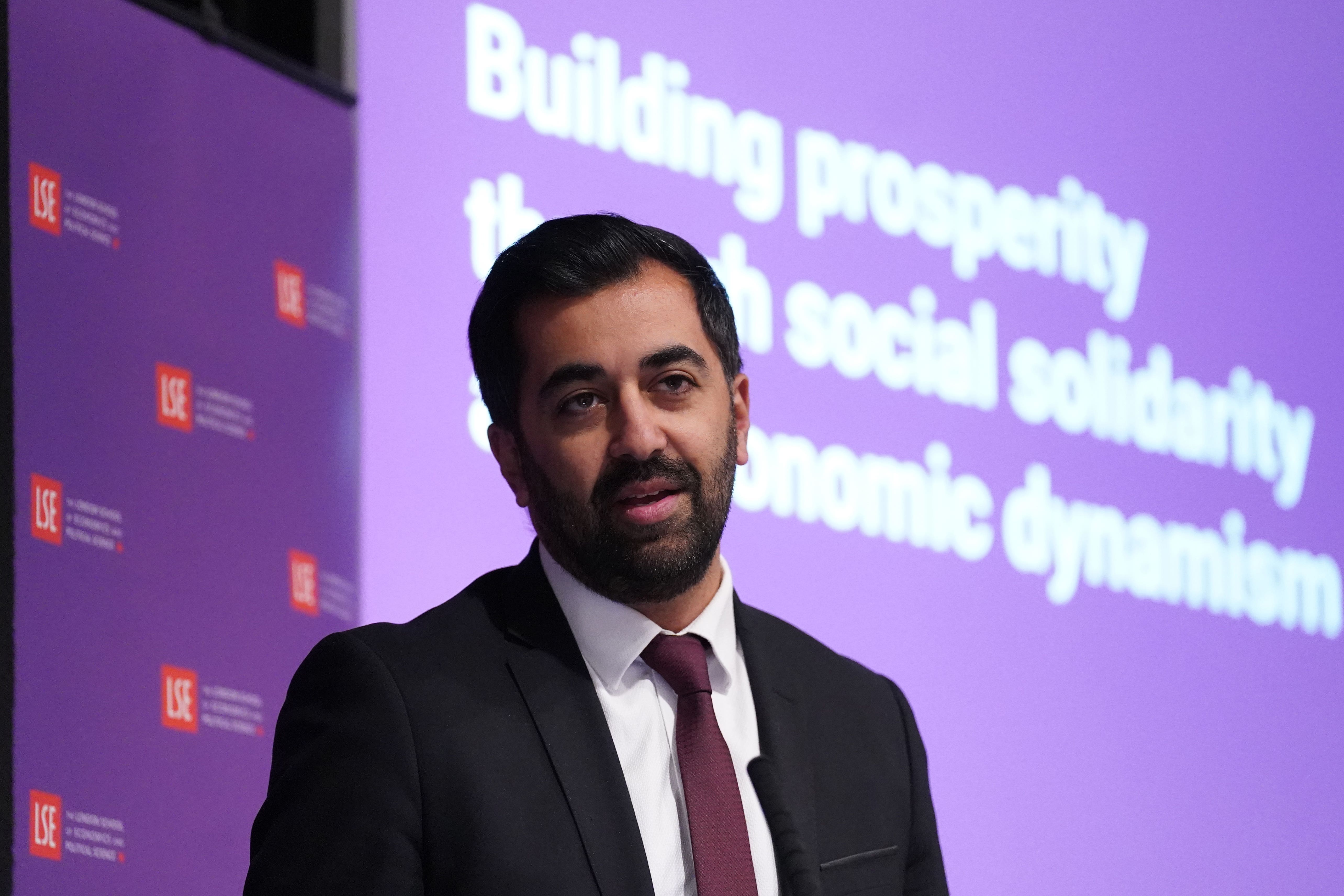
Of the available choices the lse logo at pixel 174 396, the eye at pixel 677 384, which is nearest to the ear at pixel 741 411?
the eye at pixel 677 384

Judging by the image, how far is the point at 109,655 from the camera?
10.6 feet

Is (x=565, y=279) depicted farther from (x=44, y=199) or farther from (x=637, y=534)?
(x=44, y=199)

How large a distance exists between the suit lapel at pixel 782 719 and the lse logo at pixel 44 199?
1.66 meters

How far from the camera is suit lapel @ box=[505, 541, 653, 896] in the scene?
195 centimetres

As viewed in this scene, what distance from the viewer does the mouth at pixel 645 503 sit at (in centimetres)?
209

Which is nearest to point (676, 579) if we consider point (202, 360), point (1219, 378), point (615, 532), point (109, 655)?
point (615, 532)

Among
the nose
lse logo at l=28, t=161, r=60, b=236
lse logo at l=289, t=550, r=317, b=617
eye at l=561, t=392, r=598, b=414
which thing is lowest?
the nose

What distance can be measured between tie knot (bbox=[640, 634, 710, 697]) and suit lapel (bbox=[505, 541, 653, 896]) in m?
0.09

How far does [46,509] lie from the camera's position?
3.16 meters

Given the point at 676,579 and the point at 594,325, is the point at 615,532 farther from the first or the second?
the point at 594,325

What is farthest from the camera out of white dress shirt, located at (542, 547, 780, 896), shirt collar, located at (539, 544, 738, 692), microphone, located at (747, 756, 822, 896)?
shirt collar, located at (539, 544, 738, 692)

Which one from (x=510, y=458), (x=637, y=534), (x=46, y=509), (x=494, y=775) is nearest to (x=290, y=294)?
(x=46, y=509)

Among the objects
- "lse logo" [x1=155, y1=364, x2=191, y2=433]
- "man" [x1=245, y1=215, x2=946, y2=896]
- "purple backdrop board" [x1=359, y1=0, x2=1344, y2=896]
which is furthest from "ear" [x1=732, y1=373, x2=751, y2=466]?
"lse logo" [x1=155, y1=364, x2=191, y2=433]

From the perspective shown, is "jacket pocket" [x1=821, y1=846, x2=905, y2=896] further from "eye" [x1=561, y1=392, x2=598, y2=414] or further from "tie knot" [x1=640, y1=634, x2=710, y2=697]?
"eye" [x1=561, y1=392, x2=598, y2=414]
